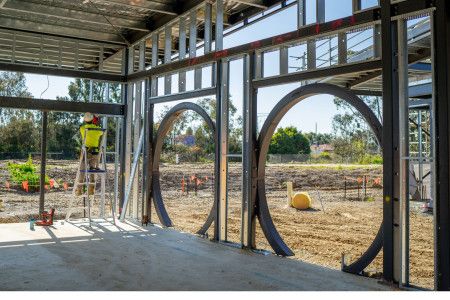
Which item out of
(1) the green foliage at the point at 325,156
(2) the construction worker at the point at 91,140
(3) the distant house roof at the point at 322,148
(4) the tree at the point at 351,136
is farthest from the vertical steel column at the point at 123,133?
(3) the distant house roof at the point at 322,148

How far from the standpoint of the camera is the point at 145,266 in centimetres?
506

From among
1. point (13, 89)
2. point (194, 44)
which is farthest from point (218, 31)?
point (13, 89)

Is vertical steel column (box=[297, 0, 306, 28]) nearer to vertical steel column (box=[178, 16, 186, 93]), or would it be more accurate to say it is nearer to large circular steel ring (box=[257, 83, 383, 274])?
large circular steel ring (box=[257, 83, 383, 274])

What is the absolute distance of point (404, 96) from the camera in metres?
4.27

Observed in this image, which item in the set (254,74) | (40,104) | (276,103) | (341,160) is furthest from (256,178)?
(341,160)

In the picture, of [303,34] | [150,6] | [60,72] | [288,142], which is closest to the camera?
[303,34]

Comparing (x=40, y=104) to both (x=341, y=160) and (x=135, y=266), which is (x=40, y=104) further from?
(x=341, y=160)

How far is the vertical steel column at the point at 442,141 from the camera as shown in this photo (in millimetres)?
3859

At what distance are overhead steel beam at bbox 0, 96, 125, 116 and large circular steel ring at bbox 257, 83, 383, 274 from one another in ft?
14.2

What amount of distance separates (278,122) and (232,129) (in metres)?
1.30

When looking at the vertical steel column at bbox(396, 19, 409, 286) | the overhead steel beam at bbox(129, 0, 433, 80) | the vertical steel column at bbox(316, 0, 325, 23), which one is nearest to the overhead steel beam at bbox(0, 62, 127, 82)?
the overhead steel beam at bbox(129, 0, 433, 80)

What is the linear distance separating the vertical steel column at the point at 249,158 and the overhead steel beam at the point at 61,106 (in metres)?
4.04

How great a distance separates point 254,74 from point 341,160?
30645mm

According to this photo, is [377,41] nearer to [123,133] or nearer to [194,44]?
[194,44]
